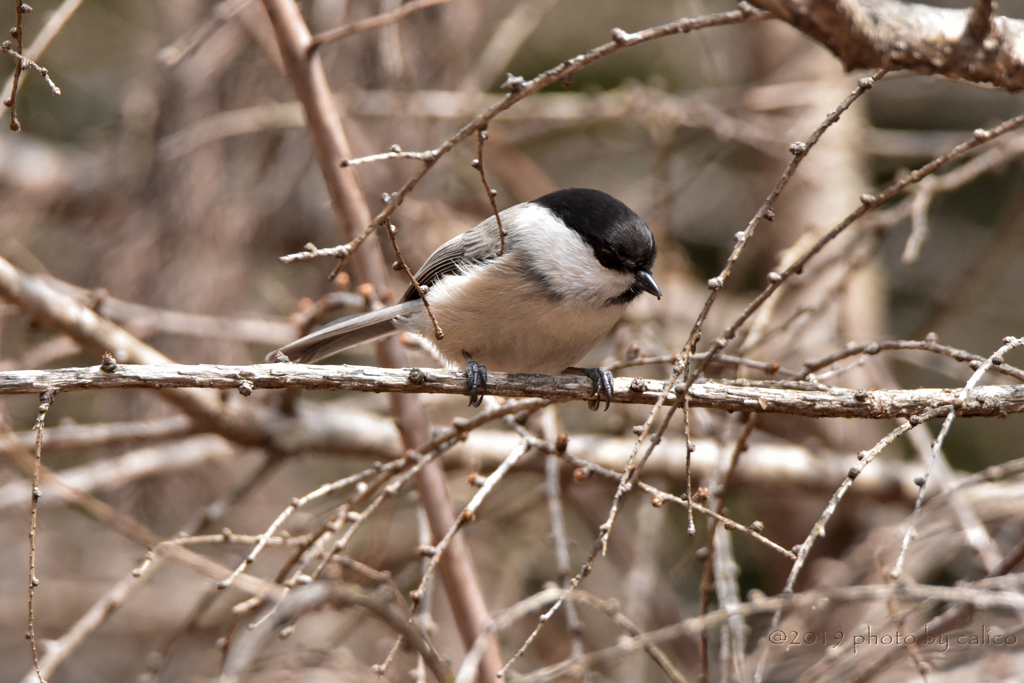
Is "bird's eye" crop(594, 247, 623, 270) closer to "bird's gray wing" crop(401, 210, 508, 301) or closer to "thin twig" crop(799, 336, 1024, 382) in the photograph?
"bird's gray wing" crop(401, 210, 508, 301)

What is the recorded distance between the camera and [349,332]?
124 inches

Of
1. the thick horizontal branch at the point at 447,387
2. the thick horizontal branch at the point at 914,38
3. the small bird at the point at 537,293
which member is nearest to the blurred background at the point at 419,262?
the small bird at the point at 537,293

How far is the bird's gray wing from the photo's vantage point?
3055mm

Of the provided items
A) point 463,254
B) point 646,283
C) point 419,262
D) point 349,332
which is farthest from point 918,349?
point 419,262

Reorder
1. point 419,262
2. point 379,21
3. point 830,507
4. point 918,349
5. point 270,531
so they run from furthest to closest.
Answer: point 419,262 < point 379,21 < point 918,349 < point 270,531 < point 830,507

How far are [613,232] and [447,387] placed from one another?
109 cm

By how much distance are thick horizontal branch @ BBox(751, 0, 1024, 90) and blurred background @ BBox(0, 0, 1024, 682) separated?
58 cm

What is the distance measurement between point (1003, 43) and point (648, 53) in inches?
238

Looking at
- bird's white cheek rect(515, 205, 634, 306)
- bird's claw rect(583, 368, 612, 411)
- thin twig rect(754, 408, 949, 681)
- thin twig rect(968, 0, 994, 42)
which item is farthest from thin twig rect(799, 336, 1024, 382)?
bird's white cheek rect(515, 205, 634, 306)

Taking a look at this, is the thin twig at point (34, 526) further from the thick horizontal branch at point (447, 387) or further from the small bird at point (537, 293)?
the small bird at point (537, 293)

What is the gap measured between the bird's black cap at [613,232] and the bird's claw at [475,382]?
1.98ft

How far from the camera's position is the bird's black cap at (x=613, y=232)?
A: 2.85 m

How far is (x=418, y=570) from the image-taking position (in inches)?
127

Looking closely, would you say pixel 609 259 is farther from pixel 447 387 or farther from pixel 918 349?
pixel 918 349
